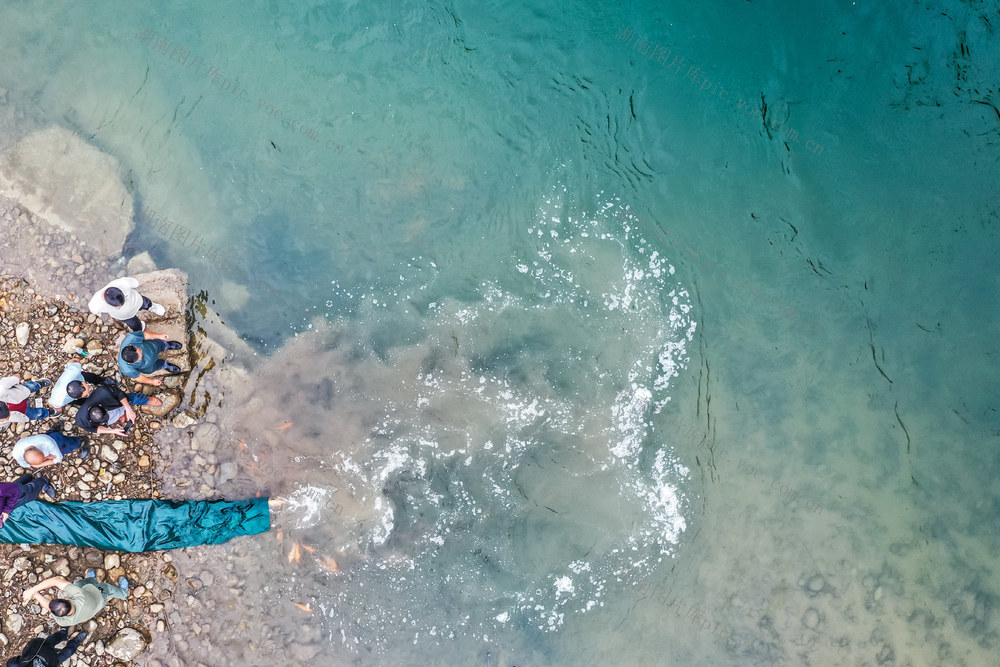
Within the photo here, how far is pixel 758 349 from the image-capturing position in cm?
692

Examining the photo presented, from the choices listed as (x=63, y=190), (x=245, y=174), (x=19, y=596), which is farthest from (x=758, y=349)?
(x=19, y=596)


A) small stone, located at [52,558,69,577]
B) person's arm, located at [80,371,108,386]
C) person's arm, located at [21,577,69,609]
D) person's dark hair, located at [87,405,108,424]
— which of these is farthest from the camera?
small stone, located at [52,558,69,577]

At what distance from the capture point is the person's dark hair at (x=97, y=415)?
5.94m

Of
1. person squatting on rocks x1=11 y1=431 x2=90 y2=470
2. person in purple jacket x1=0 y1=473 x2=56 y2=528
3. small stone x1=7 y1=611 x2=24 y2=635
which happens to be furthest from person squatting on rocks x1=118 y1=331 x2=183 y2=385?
small stone x1=7 y1=611 x2=24 y2=635

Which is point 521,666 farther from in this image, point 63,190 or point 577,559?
point 63,190

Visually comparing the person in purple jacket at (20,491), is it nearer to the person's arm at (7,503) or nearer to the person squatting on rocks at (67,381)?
the person's arm at (7,503)

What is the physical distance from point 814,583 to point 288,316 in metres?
8.09

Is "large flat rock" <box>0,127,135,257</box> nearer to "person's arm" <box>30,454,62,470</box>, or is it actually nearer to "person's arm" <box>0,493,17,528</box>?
"person's arm" <box>30,454,62,470</box>

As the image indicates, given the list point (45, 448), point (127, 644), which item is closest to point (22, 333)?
point (45, 448)

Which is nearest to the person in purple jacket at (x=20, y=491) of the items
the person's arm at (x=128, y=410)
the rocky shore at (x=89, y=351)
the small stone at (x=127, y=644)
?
the rocky shore at (x=89, y=351)

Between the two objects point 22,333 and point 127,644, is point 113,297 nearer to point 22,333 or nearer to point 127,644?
point 22,333

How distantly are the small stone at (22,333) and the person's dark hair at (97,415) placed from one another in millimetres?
1754

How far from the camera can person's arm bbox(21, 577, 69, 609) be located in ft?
20.7

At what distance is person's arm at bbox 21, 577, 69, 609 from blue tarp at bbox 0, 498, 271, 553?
447 mm
